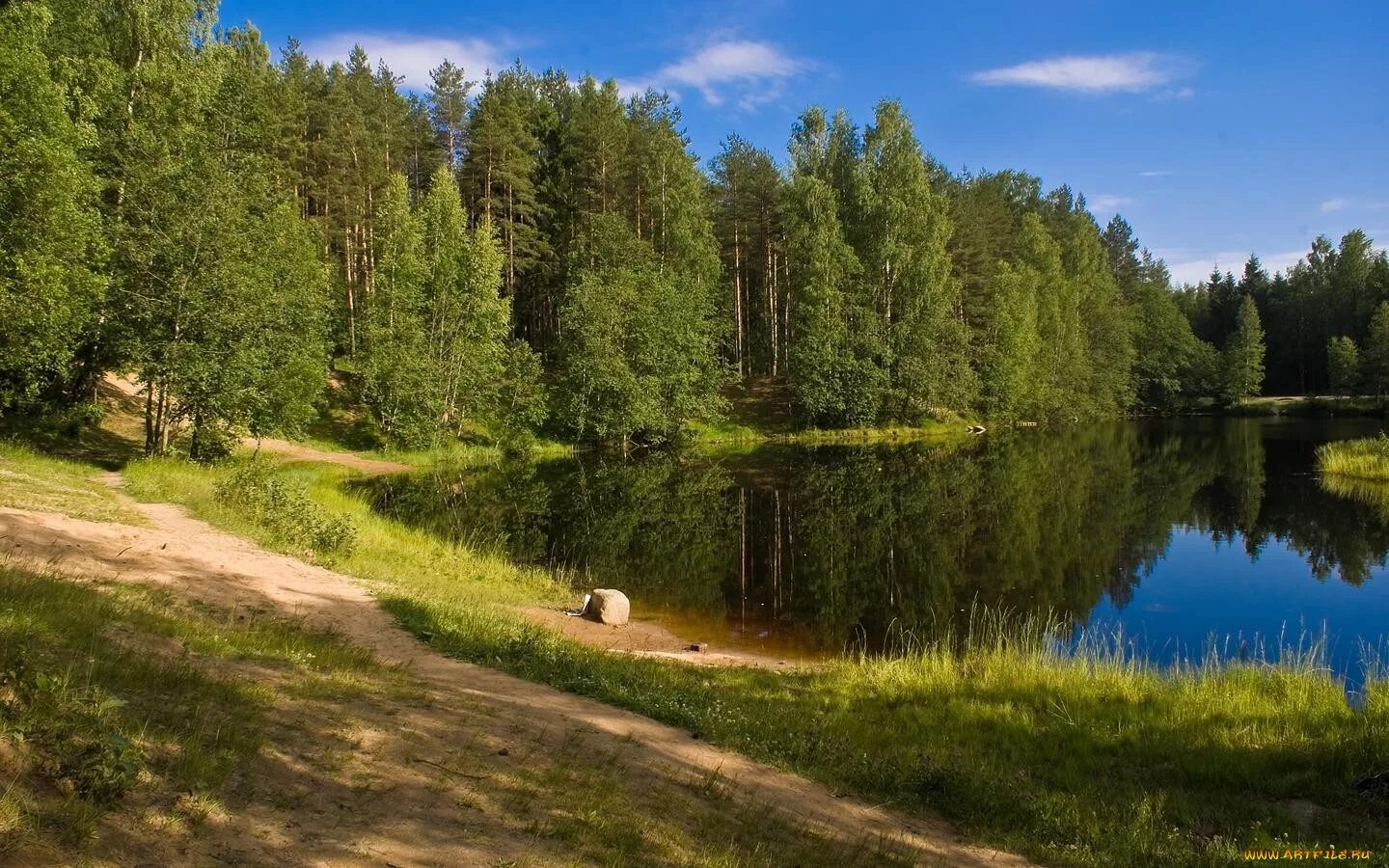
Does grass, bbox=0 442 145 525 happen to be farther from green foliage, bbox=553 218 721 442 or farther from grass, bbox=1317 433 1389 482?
grass, bbox=1317 433 1389 482

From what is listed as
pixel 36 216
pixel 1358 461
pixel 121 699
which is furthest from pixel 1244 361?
pixel 121 699

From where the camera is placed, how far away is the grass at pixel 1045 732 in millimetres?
7172

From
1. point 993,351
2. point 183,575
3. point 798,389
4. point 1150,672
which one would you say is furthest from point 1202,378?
point 183,575

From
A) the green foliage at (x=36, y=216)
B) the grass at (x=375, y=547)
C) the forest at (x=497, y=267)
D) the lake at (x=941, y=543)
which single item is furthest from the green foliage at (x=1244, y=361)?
the green foliage at (x=36, y=216)

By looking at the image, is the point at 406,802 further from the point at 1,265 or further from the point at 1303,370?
the point at 1303,370

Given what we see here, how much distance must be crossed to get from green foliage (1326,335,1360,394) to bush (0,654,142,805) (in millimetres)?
106919

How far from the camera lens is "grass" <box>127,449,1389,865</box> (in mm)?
7172

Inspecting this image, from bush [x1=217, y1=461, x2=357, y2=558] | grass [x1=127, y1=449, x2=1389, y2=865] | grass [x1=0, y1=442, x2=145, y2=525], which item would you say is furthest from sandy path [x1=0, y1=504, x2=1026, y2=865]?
bush [x1=217, y1=461, x2=357, y2=558]

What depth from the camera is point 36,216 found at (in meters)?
21.4

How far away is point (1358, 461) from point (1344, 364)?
2431 inches

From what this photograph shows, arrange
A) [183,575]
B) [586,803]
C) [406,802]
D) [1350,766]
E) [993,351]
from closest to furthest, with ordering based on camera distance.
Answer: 1. [406,802]
2. [586,803]
3. [1350,766]
4. [183,575]
5. [993,351]

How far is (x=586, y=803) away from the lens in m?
5.73

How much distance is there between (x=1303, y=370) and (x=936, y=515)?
99931 mm

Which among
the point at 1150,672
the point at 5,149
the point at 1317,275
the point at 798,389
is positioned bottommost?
the point at 1150,672
